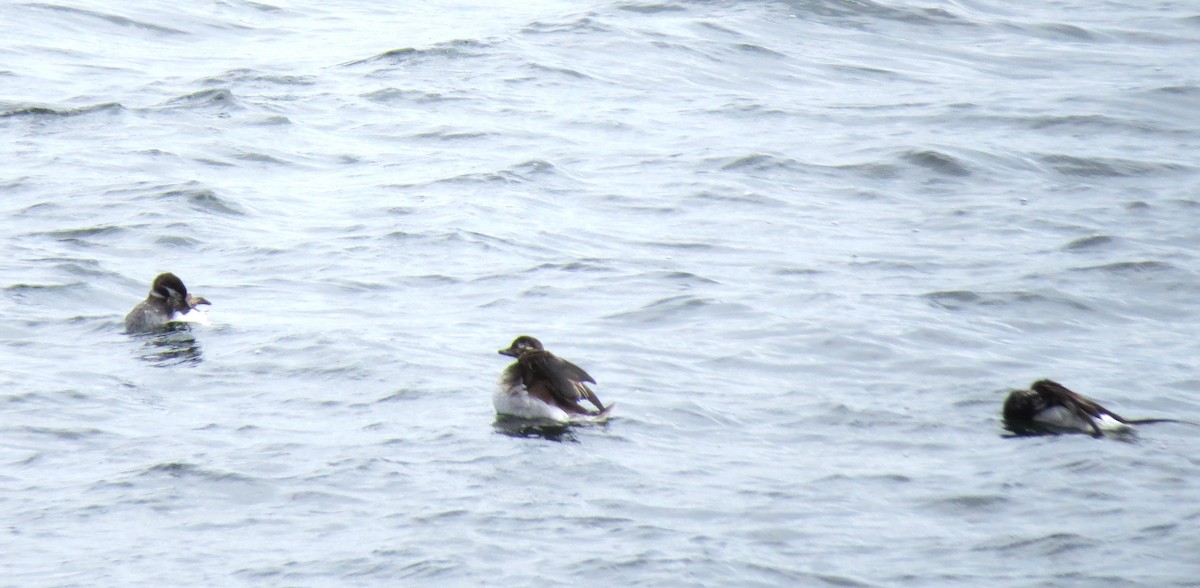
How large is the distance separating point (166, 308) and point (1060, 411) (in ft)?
20.7

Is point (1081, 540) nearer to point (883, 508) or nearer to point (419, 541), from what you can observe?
point (883, 508)

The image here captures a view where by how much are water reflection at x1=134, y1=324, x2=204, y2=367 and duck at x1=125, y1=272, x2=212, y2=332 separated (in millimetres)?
81

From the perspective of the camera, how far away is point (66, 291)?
13062 millimetres

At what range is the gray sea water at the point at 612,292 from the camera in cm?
827

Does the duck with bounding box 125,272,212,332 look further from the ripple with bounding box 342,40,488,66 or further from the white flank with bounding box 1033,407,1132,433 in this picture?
the ripple with bounding box 342,40,488,66

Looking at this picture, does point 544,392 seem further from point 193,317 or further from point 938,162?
point 938,162

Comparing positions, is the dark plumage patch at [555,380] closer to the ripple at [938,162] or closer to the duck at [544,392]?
the duck at [544,392]

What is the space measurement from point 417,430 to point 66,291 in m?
4.55

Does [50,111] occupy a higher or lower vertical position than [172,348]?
higher

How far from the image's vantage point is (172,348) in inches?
457

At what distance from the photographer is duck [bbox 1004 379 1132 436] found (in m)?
9.91

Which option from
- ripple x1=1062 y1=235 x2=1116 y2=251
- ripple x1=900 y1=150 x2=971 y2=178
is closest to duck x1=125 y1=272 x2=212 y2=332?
ripple x1=1062 y1=235 x2=1116 y2=251

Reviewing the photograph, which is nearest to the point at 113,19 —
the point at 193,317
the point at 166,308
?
the point at 166,308

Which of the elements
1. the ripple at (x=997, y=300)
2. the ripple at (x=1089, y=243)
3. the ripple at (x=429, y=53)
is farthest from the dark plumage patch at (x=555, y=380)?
the ripple at (x=429, y=53)
